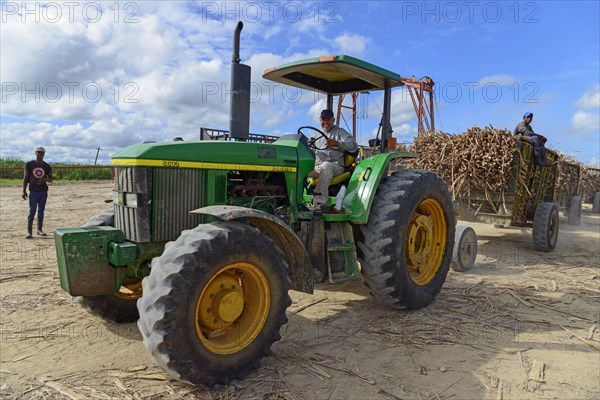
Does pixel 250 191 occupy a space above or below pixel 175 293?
above

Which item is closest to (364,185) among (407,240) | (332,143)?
(332,143)

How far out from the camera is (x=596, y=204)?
61.0 feet

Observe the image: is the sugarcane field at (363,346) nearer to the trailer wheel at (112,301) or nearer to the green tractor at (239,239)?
the trailer wheel at (112,301)

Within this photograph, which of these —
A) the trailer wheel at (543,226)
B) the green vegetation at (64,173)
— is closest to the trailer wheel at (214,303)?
the trailer wheel at (543,226)

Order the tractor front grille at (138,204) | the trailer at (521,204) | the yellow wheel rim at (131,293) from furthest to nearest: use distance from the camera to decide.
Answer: the trailer at (521,204) < the yellow wheel rim at (131,293) < the tractor front grille at (138,204)

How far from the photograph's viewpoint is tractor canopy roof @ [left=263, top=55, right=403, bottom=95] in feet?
14.8

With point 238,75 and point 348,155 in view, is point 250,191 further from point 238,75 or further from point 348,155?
point 348,155

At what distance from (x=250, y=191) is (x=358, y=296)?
6.94ft

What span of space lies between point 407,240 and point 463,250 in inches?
94.9

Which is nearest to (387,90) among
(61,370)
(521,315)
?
(521,315)

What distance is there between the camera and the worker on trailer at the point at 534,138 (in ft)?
27.7

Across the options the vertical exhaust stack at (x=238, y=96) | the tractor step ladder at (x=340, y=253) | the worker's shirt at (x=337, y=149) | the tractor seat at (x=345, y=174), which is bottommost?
the tractor step ladder at (x=340, y=253)

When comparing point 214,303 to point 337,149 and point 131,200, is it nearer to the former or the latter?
point 131,200

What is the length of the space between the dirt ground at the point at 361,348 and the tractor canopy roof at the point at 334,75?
2.56m
